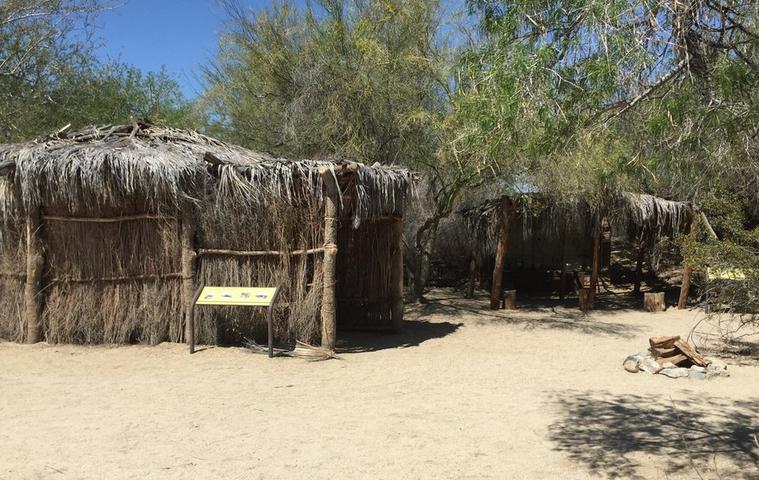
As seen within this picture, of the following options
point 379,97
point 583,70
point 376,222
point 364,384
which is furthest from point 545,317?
point 583,70

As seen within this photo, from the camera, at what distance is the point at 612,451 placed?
14.8 feet

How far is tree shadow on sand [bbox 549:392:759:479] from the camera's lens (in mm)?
4170

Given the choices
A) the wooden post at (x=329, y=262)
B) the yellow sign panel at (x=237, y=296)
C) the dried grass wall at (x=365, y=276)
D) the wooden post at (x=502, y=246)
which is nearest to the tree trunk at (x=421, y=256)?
the wooden post at (x=502, y=246)

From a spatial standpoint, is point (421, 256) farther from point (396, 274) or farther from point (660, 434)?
point (660, 434)

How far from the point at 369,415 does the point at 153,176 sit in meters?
4.26

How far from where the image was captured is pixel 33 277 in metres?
8.23

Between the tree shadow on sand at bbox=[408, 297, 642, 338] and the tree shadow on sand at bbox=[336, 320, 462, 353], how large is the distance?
81cm

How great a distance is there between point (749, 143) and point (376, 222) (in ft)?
18.0

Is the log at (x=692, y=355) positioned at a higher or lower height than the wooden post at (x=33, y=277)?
lower

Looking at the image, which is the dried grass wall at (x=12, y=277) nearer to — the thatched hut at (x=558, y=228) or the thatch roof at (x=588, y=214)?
the thatched hut at (x=558, y=228)

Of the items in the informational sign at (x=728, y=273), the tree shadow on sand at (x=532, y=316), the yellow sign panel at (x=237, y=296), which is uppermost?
the informational sign at (x=728, y=273)

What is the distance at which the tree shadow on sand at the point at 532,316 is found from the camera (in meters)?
10.4

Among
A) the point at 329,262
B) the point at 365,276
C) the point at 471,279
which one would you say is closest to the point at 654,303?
the point at 471,279

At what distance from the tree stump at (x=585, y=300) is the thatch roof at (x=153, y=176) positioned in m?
5.84
